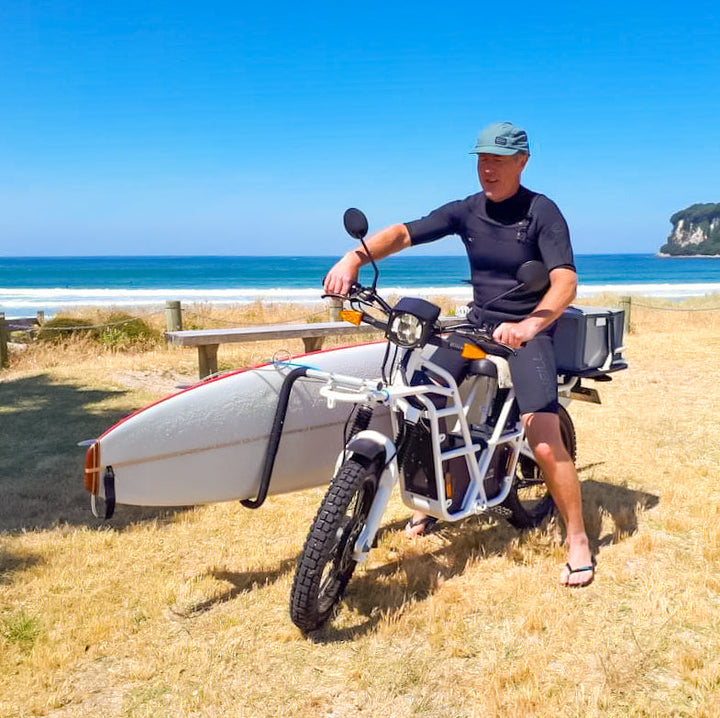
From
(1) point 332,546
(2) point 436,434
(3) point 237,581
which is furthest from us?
(3) point 237,581

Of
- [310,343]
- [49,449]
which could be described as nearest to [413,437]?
[49,449]

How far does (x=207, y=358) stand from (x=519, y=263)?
4910 millimetres

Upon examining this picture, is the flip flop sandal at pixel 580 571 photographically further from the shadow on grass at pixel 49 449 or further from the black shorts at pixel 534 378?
the shadow on grass at pixel 49 449

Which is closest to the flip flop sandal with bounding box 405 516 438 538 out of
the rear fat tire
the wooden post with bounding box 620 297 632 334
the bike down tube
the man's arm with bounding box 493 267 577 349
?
the rear fat tire

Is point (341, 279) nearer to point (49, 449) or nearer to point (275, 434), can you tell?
point (275, 434)

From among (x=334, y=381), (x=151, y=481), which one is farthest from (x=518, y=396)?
(x=151, y=481)

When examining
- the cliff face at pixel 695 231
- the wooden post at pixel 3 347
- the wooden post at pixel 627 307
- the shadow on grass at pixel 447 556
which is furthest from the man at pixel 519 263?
the cliff face at pixel 695 231

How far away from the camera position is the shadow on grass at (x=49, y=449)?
4.84 m

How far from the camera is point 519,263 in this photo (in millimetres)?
3684

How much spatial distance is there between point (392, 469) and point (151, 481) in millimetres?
1276

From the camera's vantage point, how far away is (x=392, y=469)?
3295 mm

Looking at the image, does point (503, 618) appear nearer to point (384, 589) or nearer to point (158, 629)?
point (384, 589)

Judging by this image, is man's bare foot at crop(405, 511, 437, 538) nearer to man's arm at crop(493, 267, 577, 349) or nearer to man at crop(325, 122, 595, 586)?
man at crop(325, 122, 595, 586)

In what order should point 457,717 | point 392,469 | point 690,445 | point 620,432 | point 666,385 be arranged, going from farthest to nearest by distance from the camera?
point 666,385 → point 620,432 → point 690,445 → point 392,469 → point 457,717
